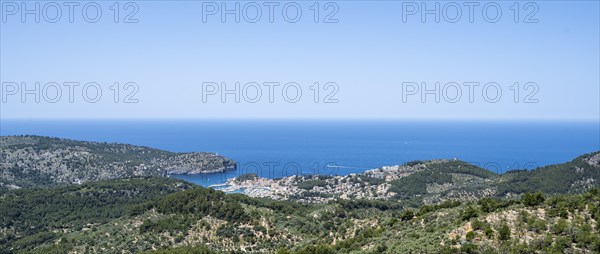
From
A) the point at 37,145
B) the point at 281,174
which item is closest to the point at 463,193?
the point at 281,174

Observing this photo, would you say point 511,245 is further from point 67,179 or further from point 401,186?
point 67,179

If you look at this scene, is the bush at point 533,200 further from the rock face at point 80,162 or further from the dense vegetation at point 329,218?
the rock face at point 80,162

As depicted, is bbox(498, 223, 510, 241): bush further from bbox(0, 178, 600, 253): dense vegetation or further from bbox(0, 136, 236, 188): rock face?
bbox(0, 136, 236, 188): rock face

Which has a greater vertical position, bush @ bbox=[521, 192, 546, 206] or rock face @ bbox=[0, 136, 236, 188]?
bush @ bbox=[521, 192, 546, 206]

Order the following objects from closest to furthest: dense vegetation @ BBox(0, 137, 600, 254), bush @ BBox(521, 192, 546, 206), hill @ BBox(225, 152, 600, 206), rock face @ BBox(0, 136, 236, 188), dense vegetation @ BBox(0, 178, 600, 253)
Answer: dense vegetation @ BBox(0, 178, 600, 253)
dense vegetation @ BBox(0, 137, 600, 254)
bush @ BBox(521, 192, 546, 206)
hill @ BBox(225, 152, 600, 206)
rock face @ BBox(0, 136, 236, 188)

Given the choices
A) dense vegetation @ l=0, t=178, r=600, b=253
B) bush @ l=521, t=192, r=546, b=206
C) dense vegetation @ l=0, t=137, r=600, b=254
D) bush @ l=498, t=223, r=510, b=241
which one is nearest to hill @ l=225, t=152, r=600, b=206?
dense vegetation @ l=0, t=137, r=600, b=254

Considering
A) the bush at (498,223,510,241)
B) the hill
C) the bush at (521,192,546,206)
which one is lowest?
the hill

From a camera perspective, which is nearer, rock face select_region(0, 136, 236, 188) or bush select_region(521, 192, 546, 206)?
bush select_region(521, 192, 546, 206)

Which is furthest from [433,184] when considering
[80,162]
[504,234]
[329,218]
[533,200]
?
[80,162]
